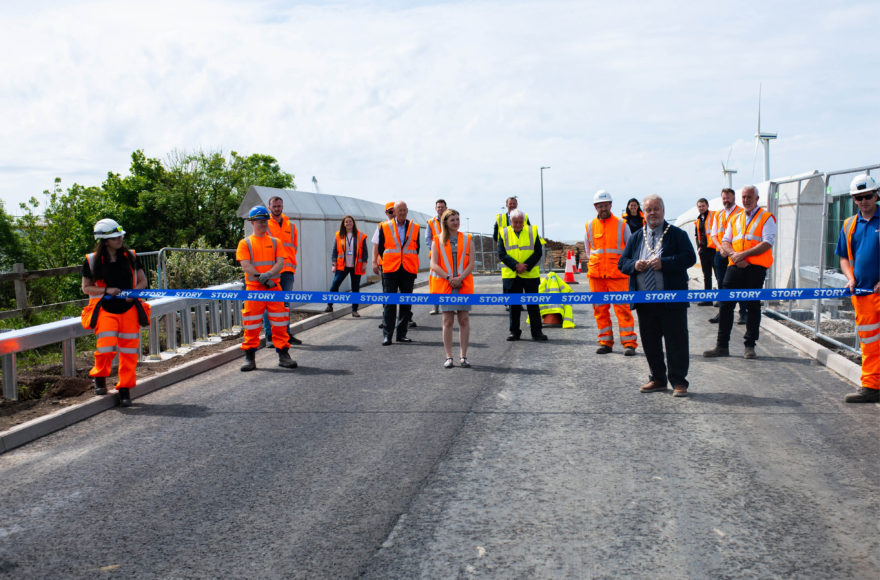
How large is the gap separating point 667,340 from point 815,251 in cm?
536

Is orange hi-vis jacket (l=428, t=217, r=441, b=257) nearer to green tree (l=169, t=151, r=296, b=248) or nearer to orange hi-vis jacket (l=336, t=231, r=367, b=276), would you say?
orange hi-vis jacket (l=336, t=231, r=367, b=276)

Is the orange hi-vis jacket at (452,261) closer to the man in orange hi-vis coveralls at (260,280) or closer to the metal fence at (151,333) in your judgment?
the man in orange hi-vis coveralls at (260,280)

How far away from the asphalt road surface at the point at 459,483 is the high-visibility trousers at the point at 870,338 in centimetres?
27

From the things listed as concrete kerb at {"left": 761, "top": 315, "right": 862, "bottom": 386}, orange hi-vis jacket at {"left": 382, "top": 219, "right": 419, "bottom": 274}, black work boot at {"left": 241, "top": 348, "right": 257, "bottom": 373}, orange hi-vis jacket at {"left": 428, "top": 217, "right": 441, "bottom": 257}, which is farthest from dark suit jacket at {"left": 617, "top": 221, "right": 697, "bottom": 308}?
black work boot at {"left": 241, "top": 348, "right": 257, "bottom": 373}

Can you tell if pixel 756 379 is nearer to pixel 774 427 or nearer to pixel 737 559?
pixel 774 427

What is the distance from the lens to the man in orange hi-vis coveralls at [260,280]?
28.3 ft

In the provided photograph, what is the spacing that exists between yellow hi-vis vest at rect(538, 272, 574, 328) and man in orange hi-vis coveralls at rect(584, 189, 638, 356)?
2.39m

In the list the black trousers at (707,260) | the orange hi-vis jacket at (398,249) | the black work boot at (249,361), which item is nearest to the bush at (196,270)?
the orange hi-vis jacket at (398,249)

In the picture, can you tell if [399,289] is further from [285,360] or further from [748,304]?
[748,304]

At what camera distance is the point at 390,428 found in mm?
5934

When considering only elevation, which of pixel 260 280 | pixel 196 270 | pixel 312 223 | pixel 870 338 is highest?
pixel 312 223

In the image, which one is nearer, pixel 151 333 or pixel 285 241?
pixel 151 333

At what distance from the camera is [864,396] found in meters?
6.51

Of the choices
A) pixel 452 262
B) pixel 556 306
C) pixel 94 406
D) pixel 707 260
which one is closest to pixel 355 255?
pixel 556 306
